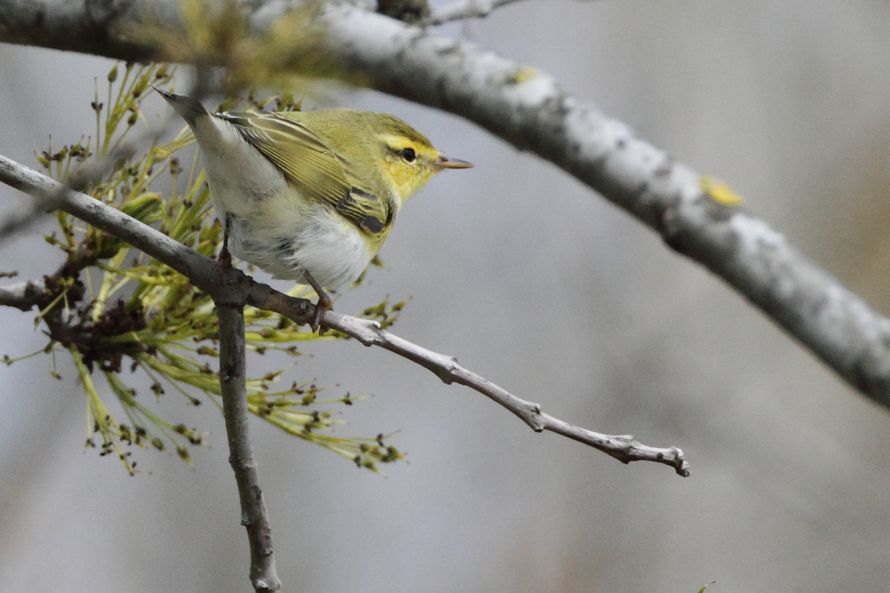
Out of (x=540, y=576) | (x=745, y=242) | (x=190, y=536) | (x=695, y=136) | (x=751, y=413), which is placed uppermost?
(x=695, y=136)

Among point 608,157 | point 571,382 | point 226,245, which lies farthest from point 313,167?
point 571,382

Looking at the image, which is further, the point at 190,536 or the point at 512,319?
the point at 512,319

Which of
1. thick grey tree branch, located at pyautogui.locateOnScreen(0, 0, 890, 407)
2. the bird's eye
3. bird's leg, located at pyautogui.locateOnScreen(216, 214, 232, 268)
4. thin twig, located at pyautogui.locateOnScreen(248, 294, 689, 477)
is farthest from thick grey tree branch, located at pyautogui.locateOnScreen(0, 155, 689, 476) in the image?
the bird's eye

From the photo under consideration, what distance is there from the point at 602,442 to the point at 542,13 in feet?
25.7

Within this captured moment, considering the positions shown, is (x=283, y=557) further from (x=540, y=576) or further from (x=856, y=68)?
(x=856, y=68)

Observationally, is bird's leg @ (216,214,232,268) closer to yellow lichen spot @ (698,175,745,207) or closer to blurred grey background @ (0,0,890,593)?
yellow lichen spot @ (698,175,745,207)

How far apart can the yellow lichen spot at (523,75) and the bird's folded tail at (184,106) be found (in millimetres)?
566

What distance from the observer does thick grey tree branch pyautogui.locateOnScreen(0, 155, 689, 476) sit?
6.97ft

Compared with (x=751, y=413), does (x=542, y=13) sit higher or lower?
higher

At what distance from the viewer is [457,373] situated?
228cm

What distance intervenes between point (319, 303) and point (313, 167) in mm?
670

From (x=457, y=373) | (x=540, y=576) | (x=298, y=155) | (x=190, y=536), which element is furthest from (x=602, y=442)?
(x=190, y=536)

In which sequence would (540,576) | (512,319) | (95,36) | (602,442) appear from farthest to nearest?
(512,319)
(540,576)
(95,36)
(602,442)

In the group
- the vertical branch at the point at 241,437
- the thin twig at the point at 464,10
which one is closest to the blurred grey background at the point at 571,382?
the thin twig at the point at 464,10
